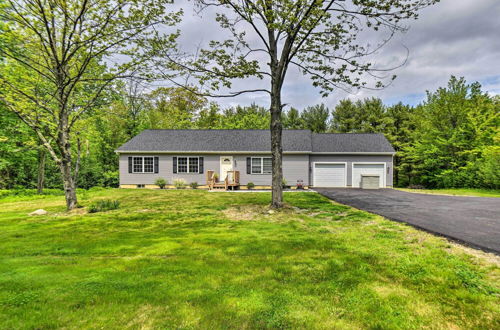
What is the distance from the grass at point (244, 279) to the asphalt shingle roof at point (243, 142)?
11361 mm

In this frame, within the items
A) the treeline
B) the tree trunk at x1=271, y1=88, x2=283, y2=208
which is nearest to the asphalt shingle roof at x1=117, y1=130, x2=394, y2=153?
the treeline

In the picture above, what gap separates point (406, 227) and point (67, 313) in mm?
6572

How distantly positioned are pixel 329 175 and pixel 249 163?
20.2 ft

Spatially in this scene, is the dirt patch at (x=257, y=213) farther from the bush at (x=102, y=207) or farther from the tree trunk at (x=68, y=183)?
the tree trunk at (x=68, y=183)

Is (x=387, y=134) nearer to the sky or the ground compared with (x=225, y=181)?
nearer to the sky

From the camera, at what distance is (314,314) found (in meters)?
2.25

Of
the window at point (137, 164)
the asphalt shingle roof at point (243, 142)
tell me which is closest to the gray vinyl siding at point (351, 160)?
the asphalt shingle roof at point (243, 142)

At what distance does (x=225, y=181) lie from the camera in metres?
15.2

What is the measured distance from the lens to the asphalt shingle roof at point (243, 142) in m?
16.5

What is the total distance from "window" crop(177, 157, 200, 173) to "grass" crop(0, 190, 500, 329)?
1106 cm

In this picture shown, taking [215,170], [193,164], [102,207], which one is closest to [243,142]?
[215,170]

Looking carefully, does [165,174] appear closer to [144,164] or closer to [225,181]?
[144,164]

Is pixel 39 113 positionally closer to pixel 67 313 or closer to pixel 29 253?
pixel 29 253

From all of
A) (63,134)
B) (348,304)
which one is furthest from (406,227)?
(63,134)
